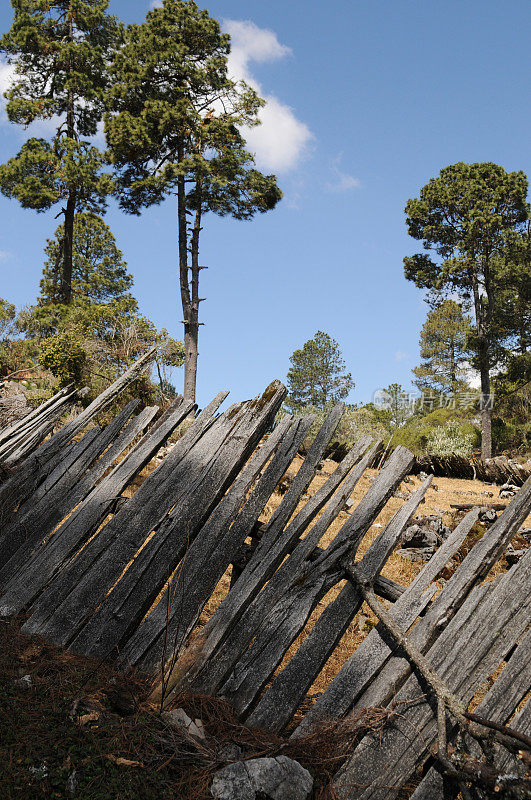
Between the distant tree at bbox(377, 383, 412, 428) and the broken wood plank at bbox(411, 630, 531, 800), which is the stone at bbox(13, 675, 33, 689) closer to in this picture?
the broken wood plank at bbox(411, 630, 531, 800)

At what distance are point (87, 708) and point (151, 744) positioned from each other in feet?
1.35

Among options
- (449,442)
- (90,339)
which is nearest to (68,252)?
(90,339)

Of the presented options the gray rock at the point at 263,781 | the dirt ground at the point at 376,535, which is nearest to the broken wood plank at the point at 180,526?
the gray rock at the point at 263,781

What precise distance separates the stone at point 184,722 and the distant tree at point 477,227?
25.0 metres

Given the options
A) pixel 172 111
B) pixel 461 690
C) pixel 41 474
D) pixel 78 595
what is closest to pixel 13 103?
pixel 172 111

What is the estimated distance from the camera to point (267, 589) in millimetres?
2564

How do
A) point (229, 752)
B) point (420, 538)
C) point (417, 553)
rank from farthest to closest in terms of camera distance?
point (420, 538)
point (417, 553)
point (229, 752)

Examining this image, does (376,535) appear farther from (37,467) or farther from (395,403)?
(395,403)

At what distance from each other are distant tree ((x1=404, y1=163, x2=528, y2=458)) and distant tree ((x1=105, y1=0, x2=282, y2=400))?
10.8 m

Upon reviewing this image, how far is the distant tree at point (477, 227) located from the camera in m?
25.6

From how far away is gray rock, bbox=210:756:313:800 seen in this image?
1.79 metres

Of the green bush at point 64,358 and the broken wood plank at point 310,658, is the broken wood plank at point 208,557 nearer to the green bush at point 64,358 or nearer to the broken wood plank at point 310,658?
the broken wood plank at point 310,658

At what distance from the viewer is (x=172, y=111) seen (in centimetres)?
1869

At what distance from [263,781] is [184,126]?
21657 millimetres
